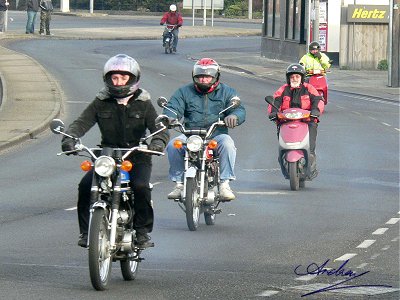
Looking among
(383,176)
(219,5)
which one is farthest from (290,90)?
(219,5)

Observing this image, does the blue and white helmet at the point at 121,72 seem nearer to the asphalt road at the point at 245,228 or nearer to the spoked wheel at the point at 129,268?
the spoked wheel at the point at 129,268

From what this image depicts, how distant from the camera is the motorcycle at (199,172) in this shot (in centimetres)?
1354

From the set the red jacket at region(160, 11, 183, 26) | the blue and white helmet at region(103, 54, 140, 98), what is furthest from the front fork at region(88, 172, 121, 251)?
the red jacket at region(160, 11, 183, 26)

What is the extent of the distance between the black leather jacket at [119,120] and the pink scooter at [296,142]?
25.5ft

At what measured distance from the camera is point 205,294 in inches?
379

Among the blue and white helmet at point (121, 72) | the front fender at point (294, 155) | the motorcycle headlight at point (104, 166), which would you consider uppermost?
the blue and white helmet at point (121, 72)

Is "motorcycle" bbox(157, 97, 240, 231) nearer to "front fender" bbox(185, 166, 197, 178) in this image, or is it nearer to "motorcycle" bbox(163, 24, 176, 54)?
"front fender" bbox(185, 166, 197, 178)

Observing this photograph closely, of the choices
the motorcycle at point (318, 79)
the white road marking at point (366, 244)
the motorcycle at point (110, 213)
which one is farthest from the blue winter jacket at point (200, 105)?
the motorcycle at point (318, 79)

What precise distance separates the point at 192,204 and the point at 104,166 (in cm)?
389

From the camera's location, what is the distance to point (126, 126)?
1029 centimetres

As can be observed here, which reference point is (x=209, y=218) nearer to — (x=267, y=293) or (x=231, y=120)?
(x=231, y=120)

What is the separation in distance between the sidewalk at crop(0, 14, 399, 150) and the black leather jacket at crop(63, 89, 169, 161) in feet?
45.4

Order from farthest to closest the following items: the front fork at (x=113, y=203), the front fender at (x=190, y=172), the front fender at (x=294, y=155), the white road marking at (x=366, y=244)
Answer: the front fender at (x=294, y=155), the front fender at (x=190, y=172), the white road marking at (x=366, y=244), the front fork at (x=113, y=203)

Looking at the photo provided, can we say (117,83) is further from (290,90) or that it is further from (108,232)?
(290,90)
